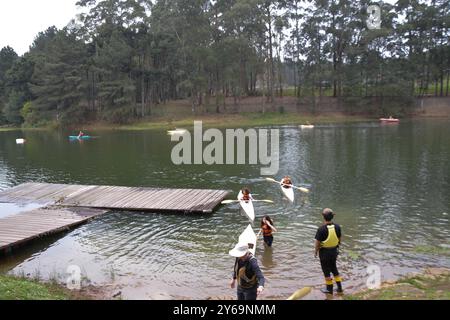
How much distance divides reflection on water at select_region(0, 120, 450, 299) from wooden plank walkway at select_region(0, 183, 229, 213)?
2.77 feet

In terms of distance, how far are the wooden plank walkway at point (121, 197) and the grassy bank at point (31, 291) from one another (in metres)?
9.17

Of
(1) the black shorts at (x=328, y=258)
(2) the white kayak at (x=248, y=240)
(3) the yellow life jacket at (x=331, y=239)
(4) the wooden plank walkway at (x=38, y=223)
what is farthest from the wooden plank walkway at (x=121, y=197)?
(3) the yellow life jacket at (x=331, y=239)

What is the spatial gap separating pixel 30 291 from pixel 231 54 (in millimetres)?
69246

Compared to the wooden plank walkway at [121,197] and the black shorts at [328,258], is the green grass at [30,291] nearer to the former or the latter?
the black shorts at [328,258]

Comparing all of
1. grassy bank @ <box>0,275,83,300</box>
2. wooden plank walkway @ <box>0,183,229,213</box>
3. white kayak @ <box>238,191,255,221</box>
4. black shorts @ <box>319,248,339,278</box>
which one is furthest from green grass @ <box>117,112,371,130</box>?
black shorts @ <box>319,248,339,278</box>

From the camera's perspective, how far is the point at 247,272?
894 centimetres

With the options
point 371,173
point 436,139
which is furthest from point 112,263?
point 436,139

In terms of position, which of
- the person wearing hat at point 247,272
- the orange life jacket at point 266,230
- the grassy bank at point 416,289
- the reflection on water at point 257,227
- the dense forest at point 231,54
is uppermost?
the dense forest at point 231,54

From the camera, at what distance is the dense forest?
7575cm

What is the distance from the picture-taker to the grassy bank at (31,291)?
33.9 feet

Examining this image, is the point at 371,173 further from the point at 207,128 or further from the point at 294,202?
the point at 207,128

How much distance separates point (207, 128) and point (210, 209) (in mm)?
48511

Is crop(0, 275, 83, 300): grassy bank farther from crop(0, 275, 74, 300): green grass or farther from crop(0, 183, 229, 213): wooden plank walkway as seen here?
crop(0, 183, 229, 213): wooden plank walkway

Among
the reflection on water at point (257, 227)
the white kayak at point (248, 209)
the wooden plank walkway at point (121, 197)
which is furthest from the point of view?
the wooden plank walkway at point (121, 197)
